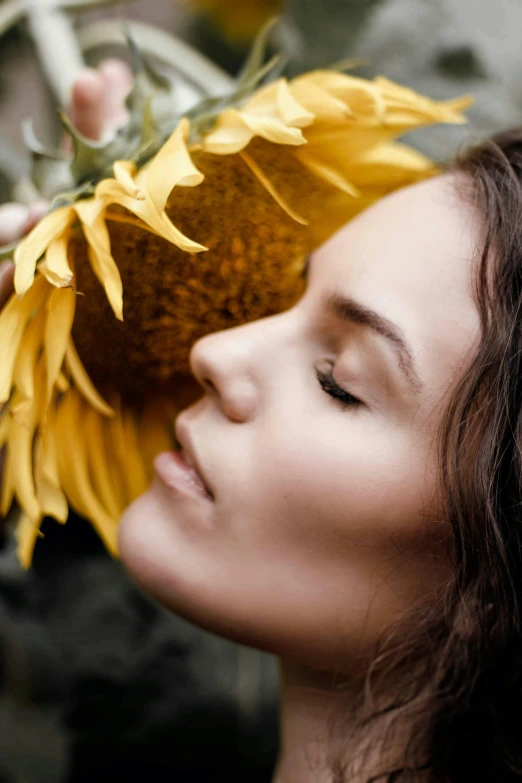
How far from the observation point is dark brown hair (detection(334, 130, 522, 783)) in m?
0.46

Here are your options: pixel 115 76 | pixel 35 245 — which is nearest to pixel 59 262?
pixel 35 245

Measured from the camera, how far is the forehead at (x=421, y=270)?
47cm

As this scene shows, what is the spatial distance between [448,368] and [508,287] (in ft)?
0.19

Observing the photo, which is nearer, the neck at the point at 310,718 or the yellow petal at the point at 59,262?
the yellow petal at the point at 59,262

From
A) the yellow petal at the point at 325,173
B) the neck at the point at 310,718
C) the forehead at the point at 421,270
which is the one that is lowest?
the neck at the point at 310,718

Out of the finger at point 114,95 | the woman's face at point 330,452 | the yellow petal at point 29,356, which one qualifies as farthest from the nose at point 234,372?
the finger at point 114,95

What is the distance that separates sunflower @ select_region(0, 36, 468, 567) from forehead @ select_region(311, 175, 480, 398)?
6 centimetres

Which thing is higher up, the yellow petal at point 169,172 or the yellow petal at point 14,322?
the yellow petal at point 169,172

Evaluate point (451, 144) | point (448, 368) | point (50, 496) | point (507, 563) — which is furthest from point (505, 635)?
point (451, 144)

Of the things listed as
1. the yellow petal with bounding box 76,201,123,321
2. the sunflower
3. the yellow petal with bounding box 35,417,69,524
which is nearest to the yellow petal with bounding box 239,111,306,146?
the sunflower

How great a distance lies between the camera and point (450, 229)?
1.62ft

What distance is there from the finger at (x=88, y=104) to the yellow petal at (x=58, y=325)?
0.71 feet

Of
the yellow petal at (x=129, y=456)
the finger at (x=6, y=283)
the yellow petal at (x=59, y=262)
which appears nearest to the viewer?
the yellow petal at (x=59, y=262)

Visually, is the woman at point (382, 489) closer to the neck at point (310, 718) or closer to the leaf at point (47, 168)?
the neck at point (310, 718)
